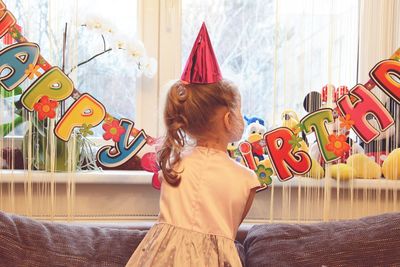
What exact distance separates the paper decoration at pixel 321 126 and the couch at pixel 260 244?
0.29 metres

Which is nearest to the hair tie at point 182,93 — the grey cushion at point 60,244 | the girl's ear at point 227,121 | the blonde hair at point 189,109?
the blonde hair at point 189,109

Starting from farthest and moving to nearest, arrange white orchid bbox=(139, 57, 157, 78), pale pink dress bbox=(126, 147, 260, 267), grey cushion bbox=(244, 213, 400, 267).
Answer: white orchid bbox=(139, 57, 157, 78), grey cushion bbox=(244, 213, 400, 267), pale pink dress bbox=(126, 147, 260, 267)

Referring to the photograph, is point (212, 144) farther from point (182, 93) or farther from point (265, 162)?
point (265, 162)

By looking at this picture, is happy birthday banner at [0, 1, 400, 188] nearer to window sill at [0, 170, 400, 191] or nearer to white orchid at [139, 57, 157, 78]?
window sill at [0, 170, 400, 191]

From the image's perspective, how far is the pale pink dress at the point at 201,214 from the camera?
1358 mm

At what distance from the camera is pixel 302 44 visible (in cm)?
194

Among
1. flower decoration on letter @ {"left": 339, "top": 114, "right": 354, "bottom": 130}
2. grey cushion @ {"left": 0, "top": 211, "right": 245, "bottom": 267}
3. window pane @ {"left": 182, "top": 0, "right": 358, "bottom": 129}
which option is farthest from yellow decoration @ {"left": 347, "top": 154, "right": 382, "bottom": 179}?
grey cushion @ {"left": 0, "top": 211, "right": 245, "bottom": 267}

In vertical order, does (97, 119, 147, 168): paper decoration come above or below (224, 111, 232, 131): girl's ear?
below

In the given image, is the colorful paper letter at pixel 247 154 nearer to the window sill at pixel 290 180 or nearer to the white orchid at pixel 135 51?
the window sill at pixel 290 180

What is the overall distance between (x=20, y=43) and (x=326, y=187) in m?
1.08

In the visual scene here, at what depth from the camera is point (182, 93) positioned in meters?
1.38

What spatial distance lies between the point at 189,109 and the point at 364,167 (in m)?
0.82

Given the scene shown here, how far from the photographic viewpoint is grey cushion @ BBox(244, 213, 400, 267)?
153cm

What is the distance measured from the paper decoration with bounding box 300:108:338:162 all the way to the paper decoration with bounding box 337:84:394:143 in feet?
0.19
